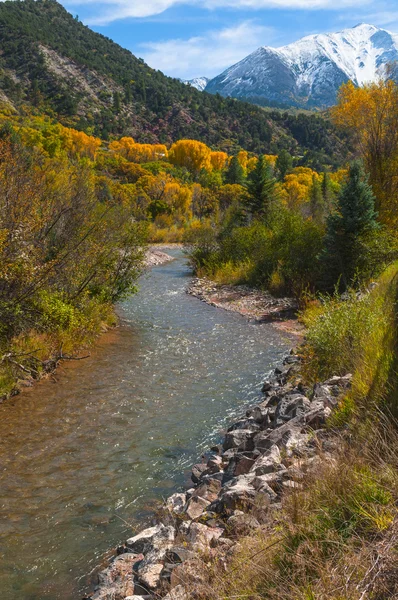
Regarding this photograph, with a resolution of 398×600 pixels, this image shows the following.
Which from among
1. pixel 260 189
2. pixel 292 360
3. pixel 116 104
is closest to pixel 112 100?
pixel 116 104

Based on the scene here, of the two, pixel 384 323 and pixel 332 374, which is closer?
pixel 384 323

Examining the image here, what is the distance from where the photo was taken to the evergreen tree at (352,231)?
17.8m

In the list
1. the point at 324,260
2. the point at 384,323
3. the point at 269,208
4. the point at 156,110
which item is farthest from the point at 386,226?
the point at 156,110

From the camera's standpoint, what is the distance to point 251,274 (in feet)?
76.0

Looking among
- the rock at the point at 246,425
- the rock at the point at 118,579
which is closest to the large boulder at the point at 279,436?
the rock at the point at 246,425

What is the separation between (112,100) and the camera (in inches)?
5364

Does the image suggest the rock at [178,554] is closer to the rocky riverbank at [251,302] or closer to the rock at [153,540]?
the rock at [153,540]

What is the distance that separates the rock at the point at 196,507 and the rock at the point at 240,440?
5.42 ft

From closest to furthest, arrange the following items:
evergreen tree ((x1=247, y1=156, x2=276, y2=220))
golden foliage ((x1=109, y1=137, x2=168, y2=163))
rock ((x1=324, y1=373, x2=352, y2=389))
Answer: rock ((x1=324, y1=373, x2=352, y2=389)) → evergreen tree ((x1=247, y1=156, x2=276, y2=220)) → golden foliage ((x1=109, y1=137, x2=168, y2=163))

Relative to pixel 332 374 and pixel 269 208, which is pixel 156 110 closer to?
pixel 269 208

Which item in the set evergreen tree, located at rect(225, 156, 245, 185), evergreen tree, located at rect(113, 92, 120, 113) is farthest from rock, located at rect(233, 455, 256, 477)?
evergreen tree, located at rect(113, 92, 120, 113)

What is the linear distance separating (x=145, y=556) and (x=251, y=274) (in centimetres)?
1961

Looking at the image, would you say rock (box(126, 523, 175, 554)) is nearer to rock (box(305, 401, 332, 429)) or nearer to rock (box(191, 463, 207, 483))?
rock (box(191, 463, 207, 483))

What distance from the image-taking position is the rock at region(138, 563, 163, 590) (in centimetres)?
373
